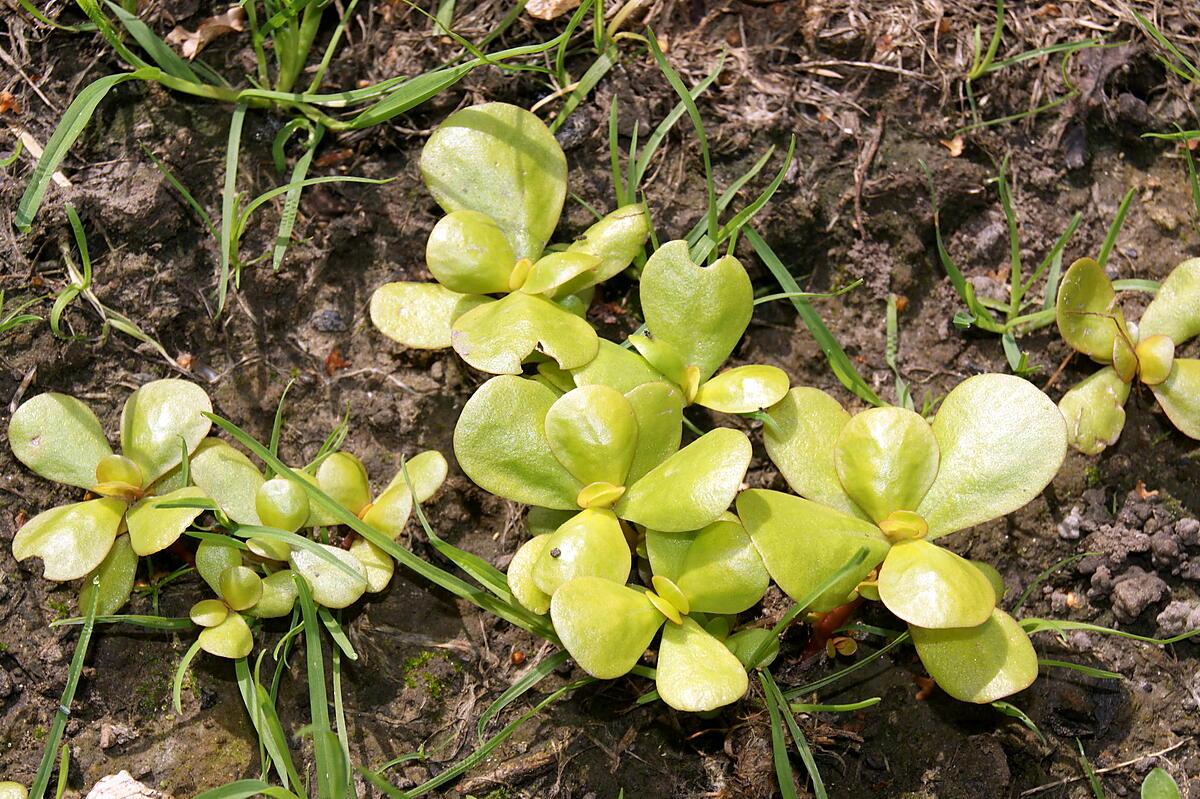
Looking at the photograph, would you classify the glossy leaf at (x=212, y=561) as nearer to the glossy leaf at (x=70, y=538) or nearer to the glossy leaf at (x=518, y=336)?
the glossy leaf at (x=70, y=538)

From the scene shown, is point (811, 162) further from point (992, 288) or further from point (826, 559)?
point (826, 559)

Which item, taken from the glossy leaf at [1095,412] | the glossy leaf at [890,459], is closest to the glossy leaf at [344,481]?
the glossy leaf at [890,459]

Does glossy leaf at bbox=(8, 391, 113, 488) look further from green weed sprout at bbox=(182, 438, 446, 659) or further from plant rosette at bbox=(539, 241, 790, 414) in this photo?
plant rosette at bbox=(539, 241, 790, 414)

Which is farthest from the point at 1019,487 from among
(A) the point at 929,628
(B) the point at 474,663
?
(B) the point at 474,663

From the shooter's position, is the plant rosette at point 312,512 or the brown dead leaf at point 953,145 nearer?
the plant rosette at point 312,512

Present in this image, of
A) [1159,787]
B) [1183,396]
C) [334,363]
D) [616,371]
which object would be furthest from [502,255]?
[1159,787]

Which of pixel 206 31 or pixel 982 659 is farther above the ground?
pixel 206 31

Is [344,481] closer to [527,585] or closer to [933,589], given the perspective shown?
[527,585]
